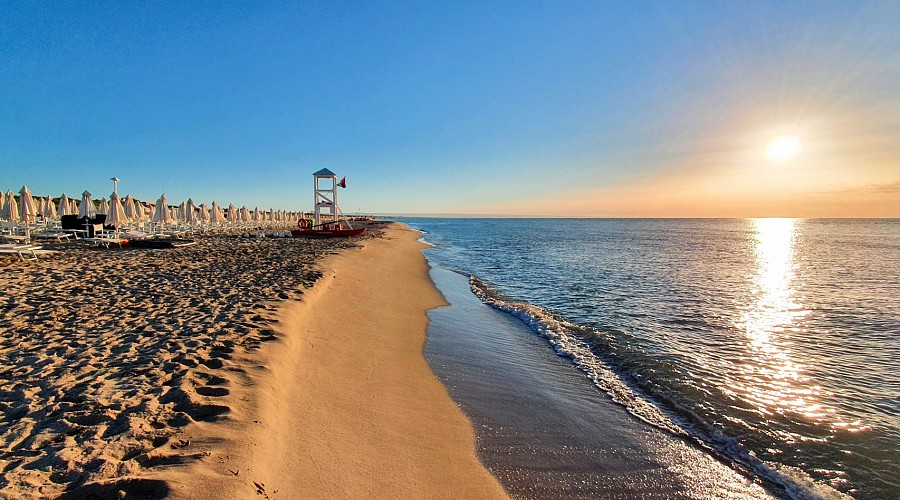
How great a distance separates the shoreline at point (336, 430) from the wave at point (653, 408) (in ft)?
8.21

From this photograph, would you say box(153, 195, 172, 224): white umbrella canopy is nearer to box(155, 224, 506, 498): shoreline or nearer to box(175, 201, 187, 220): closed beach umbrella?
box(175, 201, 187, 220): closed beach umbrella

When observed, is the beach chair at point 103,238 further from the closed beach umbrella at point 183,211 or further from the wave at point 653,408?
the wave at point 653,408

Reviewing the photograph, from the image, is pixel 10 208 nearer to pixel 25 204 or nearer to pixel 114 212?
pixel 25 204

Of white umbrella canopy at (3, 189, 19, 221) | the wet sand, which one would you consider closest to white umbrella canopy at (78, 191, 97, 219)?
white umbrella canopy at (3, 189, 19, 221)

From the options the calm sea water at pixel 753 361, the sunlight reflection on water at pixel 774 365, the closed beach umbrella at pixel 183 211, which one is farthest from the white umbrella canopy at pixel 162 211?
the sunlight reflection on water at pixel 774 365

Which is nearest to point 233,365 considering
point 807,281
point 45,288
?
point 45,288

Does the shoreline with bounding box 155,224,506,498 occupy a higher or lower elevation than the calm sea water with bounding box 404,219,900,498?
higher

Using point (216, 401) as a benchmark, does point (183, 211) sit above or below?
above

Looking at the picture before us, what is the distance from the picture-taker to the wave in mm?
3793

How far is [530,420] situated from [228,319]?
4.94 m

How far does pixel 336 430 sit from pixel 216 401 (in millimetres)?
1163

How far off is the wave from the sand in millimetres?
2516

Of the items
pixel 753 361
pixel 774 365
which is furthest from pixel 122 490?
pixel 774 365

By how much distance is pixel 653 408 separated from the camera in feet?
17.1
